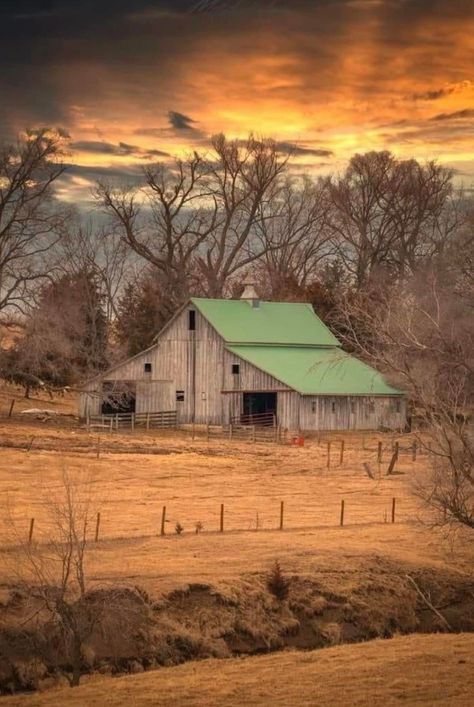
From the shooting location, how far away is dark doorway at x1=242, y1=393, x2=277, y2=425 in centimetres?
6456

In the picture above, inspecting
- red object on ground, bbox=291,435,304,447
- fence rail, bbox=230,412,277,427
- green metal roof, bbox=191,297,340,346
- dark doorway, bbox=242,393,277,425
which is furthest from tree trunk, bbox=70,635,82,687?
green metal roof, bbox=191,297,340,346

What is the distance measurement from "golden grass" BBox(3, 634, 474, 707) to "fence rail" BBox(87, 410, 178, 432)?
37.8 meters

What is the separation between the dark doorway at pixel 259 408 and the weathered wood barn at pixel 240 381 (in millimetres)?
56

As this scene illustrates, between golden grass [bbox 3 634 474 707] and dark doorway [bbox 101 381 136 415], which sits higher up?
dark doorway [bbox 101 381 136 415]

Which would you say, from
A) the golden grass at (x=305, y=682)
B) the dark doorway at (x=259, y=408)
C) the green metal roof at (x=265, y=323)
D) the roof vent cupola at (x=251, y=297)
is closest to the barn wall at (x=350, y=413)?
the dark doorway at (x=259, y=408)

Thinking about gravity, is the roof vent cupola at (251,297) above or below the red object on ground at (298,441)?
above

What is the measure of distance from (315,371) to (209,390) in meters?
6.11

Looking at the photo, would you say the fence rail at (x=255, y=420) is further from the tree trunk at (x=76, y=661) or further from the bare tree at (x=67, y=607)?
the tree trunk at (x=76, y=661)

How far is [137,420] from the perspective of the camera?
66938 mm

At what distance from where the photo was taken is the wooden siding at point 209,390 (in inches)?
2486

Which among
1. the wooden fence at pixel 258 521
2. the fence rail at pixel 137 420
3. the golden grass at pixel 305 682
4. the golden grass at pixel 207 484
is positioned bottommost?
the golden grass at pixel 305 682

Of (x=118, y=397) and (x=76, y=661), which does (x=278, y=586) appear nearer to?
(x=76, y=661)

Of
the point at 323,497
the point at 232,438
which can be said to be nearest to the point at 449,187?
the point at 232,438

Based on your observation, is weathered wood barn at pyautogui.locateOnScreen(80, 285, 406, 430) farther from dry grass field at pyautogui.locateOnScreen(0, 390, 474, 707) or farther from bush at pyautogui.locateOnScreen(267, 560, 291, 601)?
bush at pyautogui.locateOnScreen(267, 560, 291, 601)
